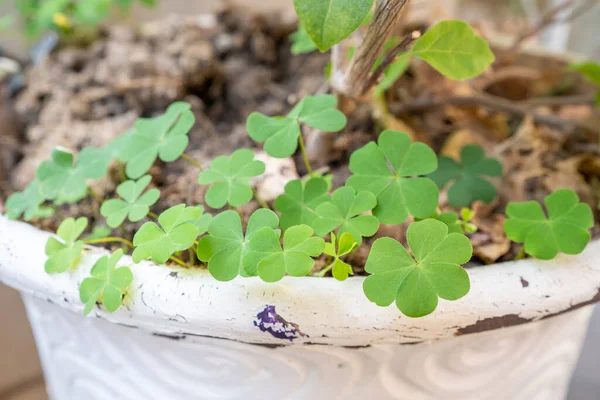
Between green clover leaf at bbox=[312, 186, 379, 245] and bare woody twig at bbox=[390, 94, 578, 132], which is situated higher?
green clover leaf at bbox=[312, 186, 379, 245]

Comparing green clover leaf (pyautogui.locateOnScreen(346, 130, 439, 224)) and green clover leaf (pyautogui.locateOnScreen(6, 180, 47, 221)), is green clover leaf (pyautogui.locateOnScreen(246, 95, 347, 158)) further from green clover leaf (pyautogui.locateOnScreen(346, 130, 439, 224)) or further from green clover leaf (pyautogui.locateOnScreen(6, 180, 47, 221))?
green clover leaf (pyautogui.locateOnScreen(6, 180, 47, 221))

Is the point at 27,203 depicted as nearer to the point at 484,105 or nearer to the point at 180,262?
the point at 180,262

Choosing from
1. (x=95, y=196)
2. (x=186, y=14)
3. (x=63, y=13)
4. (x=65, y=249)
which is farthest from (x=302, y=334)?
(x=186, y=14)

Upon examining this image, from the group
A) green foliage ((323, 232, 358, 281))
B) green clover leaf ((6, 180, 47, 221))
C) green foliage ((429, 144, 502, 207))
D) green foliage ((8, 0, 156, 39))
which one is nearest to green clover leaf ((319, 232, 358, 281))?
green foliage ((323, 232, 358, 281))

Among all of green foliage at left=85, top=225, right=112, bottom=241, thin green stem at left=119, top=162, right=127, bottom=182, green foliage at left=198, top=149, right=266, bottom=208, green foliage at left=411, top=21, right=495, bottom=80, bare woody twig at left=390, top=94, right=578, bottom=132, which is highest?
green foliage at left=411, top=21, right=495, bottom=80

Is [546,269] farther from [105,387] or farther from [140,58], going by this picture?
[140,58]

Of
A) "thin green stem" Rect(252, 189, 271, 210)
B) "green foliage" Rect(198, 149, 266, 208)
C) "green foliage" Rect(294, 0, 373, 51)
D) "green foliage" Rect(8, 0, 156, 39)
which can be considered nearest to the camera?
"green foliage" Rect(294, 0, 373, 51)

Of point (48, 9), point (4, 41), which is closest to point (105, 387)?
point (48, 9)

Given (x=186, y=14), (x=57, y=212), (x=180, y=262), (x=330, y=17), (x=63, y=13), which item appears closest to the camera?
(x=330, y=17)
